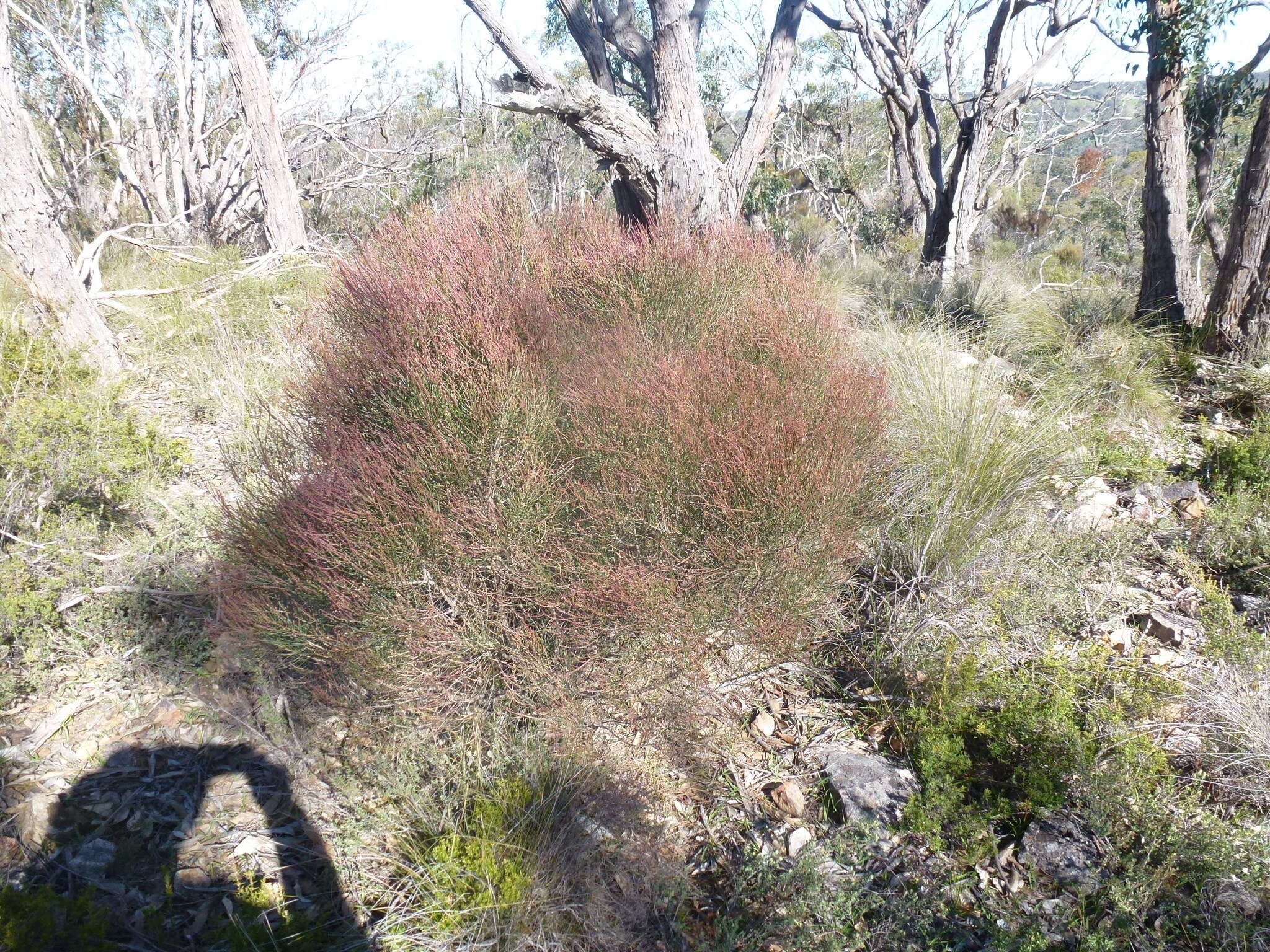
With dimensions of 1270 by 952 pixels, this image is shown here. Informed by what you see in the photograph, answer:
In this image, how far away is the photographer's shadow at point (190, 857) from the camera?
2041mm

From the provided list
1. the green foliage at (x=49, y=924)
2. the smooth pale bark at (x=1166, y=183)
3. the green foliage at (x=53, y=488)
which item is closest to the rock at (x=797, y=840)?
the green foliage at (x=49, y=924)

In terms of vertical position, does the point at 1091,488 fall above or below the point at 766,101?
below

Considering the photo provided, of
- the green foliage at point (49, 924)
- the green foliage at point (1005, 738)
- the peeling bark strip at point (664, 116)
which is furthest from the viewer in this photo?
the peeling bark strip at point (664, 116)

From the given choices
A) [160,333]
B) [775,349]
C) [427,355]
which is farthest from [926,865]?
[160,333]

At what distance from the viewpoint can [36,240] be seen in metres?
4.54

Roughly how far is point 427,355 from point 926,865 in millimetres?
2396

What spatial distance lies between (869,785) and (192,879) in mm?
2164

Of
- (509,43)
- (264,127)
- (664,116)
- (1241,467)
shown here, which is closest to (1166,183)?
(1241,467)

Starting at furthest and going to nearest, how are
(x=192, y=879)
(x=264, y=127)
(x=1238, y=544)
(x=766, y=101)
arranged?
(x=264, y=127) < (x=766, y=101) < (x=1238, y=544) < (x=192, y=879)

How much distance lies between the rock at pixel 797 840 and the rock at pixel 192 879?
1788 mm

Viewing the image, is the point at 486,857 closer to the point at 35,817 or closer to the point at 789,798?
the point at 789,798

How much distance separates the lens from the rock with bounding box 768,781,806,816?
2.46 meters

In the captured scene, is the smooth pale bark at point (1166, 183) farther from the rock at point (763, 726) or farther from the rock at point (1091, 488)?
the rock at point (763, 726)

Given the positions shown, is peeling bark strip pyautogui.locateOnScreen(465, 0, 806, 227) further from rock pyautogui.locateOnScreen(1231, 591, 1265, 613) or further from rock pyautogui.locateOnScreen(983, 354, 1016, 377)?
rock pyautogui.locateOnScreen(1231, 591, 1265, 613)
